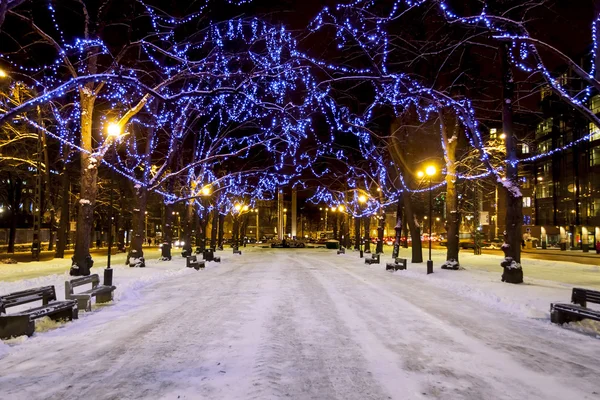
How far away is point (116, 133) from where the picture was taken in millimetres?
17656

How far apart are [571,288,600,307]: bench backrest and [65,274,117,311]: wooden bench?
11535 millimetres

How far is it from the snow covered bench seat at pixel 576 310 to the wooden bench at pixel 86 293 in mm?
10728

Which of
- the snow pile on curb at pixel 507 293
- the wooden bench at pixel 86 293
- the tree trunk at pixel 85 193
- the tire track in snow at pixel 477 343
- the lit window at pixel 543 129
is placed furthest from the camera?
the lit window at pixel 543 129

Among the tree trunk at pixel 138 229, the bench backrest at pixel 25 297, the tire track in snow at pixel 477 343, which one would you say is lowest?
the tire track in snow at pixel 477 343

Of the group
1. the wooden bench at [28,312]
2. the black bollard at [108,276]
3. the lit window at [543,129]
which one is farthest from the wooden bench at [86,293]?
the lit window at [543,129]

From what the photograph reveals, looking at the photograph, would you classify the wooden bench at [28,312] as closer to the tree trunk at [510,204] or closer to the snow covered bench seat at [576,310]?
the snow covered bench seat at [576,310]

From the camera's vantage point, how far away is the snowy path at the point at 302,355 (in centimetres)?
571

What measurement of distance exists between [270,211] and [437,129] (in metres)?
98.0

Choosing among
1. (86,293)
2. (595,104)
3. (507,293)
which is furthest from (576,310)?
(595,104)

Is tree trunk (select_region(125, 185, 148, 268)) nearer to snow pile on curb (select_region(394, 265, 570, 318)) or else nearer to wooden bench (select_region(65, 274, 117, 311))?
wooden bench (select_region(65, 274, 117, 311))

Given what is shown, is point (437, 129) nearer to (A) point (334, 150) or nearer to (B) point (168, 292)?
(A) point (334, 150)

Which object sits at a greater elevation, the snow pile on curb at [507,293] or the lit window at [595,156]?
the lit window at [595,156]

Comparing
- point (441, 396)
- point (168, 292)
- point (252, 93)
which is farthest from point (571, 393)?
point (252, 93)

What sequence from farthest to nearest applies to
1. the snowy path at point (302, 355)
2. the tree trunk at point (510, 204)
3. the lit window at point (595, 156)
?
the lit window at point (595, 156), the tree trunk at point (510, 204), the snowy path at point (302, 355)
